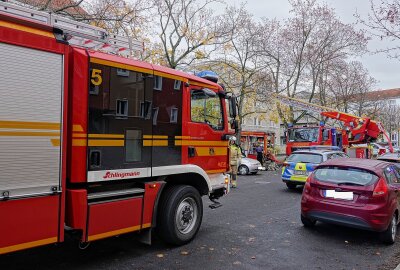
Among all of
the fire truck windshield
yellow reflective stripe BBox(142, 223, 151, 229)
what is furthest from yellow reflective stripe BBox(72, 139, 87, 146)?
the fire truck windshield

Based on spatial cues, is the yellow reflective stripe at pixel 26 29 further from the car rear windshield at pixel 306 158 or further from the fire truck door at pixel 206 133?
the car rear windshield at pixel 306 158

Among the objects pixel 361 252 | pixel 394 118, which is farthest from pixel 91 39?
pixel 394 118

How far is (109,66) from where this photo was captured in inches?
190

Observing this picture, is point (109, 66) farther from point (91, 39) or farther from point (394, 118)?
point (394, 118)

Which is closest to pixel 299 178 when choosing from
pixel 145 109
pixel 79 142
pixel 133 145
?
pixel 145 109

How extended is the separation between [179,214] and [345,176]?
3.26 m

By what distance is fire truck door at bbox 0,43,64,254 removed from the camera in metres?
3.77

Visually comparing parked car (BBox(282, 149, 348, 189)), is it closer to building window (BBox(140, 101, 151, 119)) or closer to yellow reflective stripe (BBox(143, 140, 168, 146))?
yellow reflective stripe (BBox(143, 140, 168, 146))

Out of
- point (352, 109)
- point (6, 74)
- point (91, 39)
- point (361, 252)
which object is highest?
point (352, 109)

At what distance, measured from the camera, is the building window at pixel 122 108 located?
4926 mm

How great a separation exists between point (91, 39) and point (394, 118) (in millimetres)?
66188

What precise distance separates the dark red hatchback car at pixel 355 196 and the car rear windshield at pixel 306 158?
5.06m

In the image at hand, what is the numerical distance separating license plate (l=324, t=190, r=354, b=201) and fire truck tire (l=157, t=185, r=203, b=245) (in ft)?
8.02

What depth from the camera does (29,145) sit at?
13.0 feet
